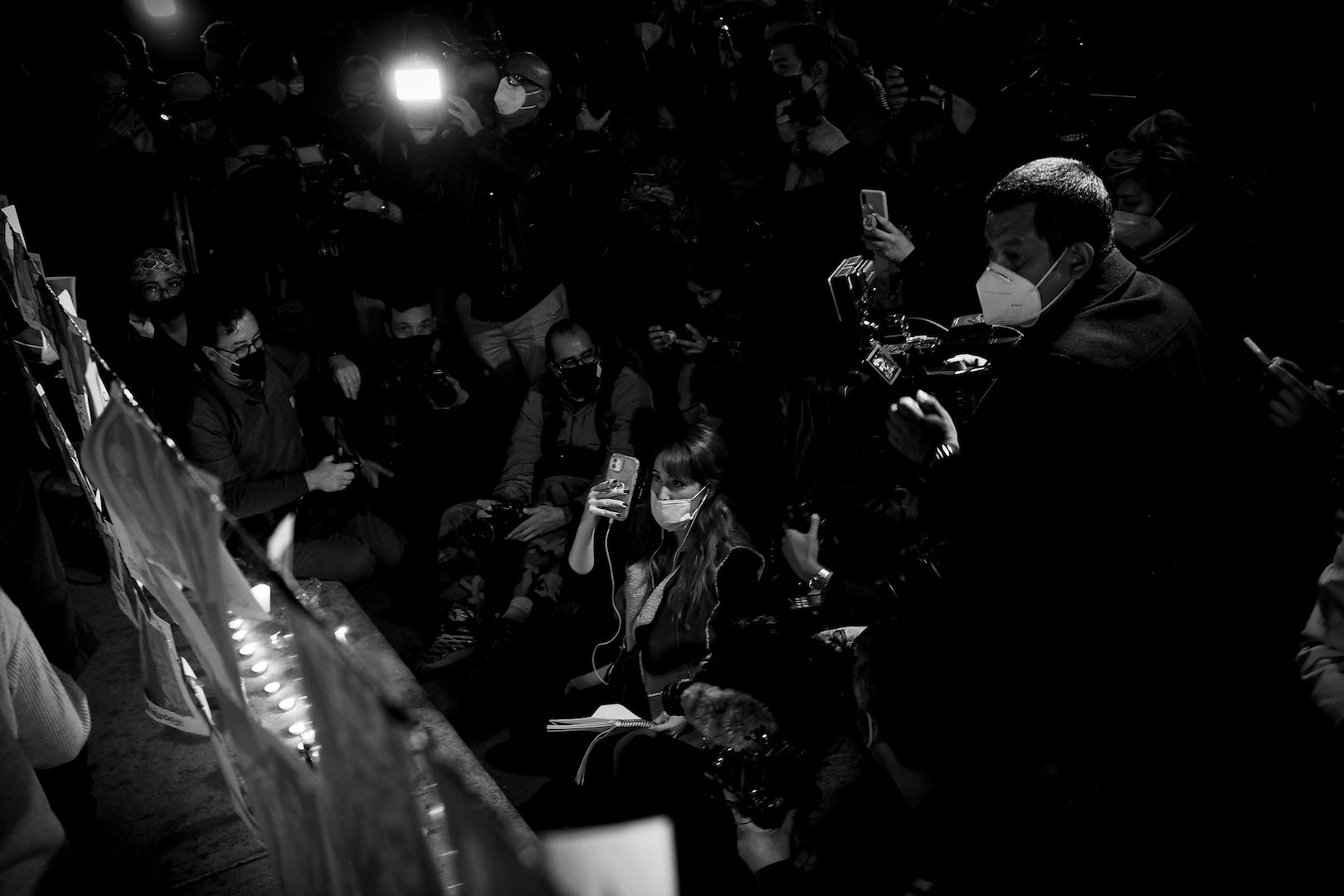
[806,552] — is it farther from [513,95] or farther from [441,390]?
[513,95]

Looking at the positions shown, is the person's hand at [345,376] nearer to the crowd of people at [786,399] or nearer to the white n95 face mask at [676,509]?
the crowd of people at [786,399]

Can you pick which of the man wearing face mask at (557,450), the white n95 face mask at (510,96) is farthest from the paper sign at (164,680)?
the white n95 face mask at (510,96)

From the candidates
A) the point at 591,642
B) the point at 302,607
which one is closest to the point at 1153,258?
the point at 591,642

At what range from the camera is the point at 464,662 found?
14.5 feet

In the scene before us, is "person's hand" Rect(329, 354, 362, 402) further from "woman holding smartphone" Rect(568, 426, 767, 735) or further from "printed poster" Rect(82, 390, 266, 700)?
"printed poster" Rect(82, 390, 266, 700)

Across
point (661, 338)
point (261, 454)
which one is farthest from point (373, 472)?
point (661, 338)

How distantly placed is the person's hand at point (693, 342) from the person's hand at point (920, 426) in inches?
86.3

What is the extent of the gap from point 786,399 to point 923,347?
122 cm

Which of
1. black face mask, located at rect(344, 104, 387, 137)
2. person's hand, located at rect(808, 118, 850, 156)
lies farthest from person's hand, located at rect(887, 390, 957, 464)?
black face mask, located at rect(344, 104, 387, 137)

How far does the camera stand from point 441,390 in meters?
5.33

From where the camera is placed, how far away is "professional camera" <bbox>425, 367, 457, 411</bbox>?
5.32 meters

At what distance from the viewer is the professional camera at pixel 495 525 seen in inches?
185

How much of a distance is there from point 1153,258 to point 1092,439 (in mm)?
1785

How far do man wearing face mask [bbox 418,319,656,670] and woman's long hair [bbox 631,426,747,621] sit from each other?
1132 millimetres
